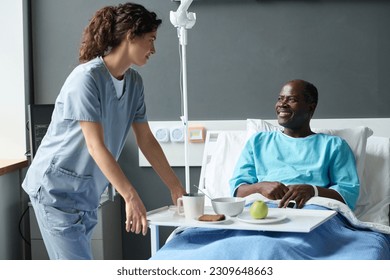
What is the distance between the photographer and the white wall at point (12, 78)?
3.19 meters

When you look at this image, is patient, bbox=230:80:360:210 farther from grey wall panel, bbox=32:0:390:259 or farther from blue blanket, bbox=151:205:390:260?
grey wall panel, bbox=32:0:390:259

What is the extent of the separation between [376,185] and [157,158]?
1129mm

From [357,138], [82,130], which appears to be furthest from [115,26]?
[357,138]

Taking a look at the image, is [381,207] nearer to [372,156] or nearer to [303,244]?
[372,156]

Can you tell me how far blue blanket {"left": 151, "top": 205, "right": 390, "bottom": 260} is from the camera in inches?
68.2

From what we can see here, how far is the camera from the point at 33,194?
194 cm

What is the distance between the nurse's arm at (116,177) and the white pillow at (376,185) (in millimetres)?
1303

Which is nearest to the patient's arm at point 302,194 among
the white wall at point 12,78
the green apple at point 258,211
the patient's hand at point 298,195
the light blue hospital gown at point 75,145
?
the patient's hand at point 298,195

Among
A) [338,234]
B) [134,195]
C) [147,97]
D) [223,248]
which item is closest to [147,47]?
[134,195]

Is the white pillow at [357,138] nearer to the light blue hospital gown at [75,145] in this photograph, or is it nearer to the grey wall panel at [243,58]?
the grey wall panel at [243,58]

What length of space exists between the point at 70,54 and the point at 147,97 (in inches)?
18.2

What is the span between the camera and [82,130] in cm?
182

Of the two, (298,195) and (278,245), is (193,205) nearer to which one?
(278,245)

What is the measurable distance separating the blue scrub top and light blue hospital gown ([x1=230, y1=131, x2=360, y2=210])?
0.73 meters
